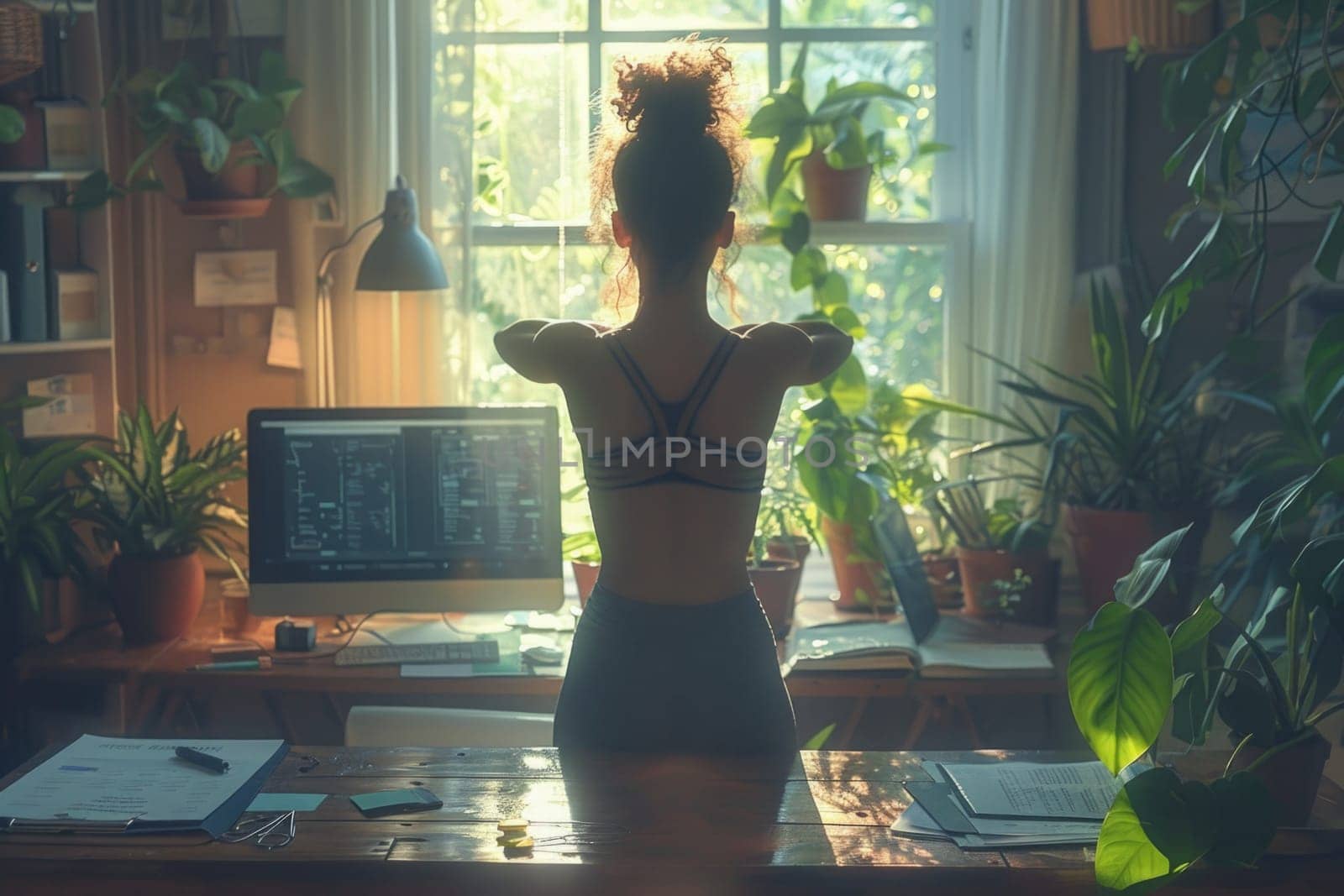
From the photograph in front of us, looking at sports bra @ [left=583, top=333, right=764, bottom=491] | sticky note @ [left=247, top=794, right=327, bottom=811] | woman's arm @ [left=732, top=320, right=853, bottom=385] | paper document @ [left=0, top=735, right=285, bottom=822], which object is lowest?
sticky note @ [left=247, top=794, right=327, bottom=811]

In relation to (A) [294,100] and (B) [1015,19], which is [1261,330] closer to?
(B) [1015,19]

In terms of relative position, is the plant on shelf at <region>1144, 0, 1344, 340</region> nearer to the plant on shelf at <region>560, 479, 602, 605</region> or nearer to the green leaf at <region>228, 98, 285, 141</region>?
the plant on shelf at <region>560, 479, 602, 605</region>

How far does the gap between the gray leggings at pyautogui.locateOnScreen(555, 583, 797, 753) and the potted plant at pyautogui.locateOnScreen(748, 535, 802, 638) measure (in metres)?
0.84

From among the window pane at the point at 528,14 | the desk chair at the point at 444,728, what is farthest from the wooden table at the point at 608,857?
the window pane at the point at 528,14

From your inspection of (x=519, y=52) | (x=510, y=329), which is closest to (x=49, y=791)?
(x=510, y=329)

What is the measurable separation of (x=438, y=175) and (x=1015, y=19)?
1239mm

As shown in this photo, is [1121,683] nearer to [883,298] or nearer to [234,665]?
[234,665]

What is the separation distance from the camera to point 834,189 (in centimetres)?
292

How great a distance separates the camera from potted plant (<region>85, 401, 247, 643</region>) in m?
2.57

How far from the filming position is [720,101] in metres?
1.79

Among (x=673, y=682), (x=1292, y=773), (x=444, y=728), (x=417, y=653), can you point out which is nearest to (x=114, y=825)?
(x=673, y=682)

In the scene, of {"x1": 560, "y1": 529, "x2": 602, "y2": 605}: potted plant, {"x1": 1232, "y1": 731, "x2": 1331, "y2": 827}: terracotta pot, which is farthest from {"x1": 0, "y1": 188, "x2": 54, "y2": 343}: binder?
{"x1": 1232, "y1": 731, "x2": 1331, "y2": 827}: terracotta pot

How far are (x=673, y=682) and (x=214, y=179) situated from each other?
165 centimetres

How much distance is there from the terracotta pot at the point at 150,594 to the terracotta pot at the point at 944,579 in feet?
4.74
